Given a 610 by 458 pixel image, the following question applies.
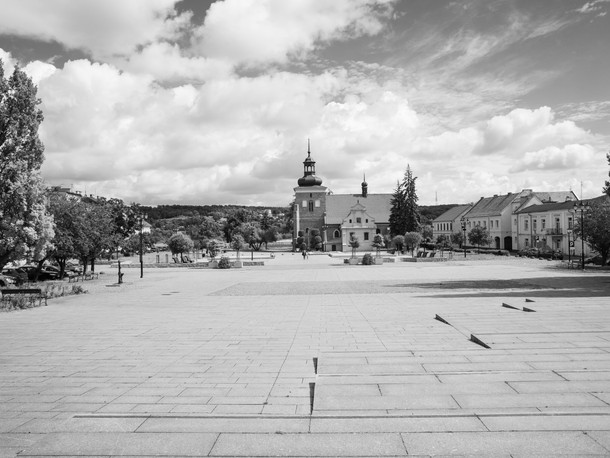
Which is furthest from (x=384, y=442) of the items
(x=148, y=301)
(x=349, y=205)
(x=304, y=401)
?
(x=349, y=205)

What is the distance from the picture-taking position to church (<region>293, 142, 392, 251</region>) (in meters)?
85.6

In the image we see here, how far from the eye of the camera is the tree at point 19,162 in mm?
18875

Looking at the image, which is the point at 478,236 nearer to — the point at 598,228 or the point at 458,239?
the point at 458,239

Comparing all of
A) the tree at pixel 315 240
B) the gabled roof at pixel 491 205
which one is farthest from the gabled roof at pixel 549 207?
the tree at pixel 315 240

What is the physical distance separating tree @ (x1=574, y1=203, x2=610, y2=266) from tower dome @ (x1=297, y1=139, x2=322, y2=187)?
55.7 meters

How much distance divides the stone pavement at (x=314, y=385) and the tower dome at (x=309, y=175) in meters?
77.4

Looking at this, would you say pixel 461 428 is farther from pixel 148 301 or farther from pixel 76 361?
pixel 148 301

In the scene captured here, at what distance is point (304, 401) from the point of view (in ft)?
20.3

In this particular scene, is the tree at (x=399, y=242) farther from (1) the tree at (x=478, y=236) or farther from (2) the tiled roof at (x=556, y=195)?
(2) the tiled roof at (x=556, y=195)

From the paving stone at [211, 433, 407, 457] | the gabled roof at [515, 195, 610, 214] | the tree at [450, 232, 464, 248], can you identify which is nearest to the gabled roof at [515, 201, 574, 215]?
the gabled roof at [515, 195, 610, 214]

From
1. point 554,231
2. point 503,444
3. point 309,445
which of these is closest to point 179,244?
point 309,445

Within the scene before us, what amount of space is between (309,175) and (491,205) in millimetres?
34766

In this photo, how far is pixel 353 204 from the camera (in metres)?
92.2

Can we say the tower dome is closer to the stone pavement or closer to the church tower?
the church tower
